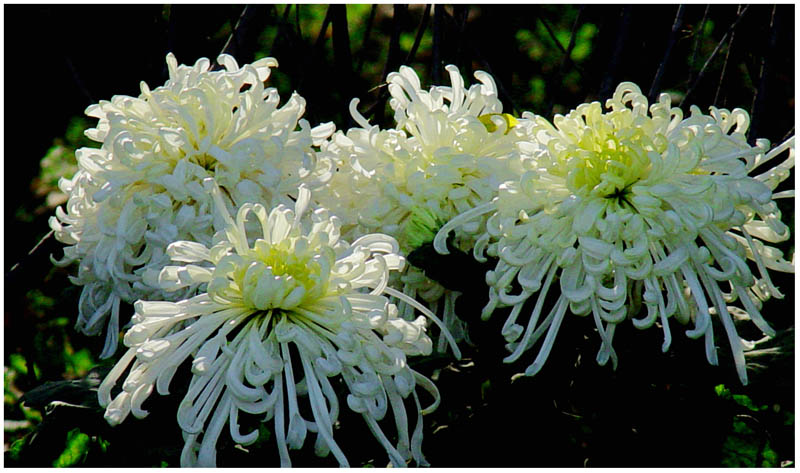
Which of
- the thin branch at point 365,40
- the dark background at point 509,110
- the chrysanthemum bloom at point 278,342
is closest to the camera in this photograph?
the chrysanthemum bloom at point 278,342

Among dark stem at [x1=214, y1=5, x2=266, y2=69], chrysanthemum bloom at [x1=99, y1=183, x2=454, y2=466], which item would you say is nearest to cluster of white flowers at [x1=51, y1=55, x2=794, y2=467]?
chrysanthemum bloom at [x1=99, y1=183, x2=454, y2=466]

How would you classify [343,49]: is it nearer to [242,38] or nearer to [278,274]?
[242,38]

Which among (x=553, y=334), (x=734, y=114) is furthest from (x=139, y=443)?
(x=734, y=114)

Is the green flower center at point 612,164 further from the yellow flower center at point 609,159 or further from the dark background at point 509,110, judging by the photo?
the dark background at point 509,110

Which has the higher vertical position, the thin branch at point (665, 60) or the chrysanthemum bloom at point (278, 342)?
the thin branch at point (665, 60)

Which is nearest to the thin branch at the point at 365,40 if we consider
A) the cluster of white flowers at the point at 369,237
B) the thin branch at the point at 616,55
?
the thin branch at the point at 616,55

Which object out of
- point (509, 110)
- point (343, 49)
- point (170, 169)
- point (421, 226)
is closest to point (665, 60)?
point (509, 110)

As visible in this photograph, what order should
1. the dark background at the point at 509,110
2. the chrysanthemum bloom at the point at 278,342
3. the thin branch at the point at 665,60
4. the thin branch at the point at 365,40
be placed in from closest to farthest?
the chrysanthemum bloom at the point at 278,342
the dark background at the point at 509,110
the thin branch at the point at 665,60
the thin branch at the point at 365,40

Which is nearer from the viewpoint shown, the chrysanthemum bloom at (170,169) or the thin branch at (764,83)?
the chrysanthemum bloom at (170,169)

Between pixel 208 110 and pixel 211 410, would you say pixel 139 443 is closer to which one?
pixel 211 410
